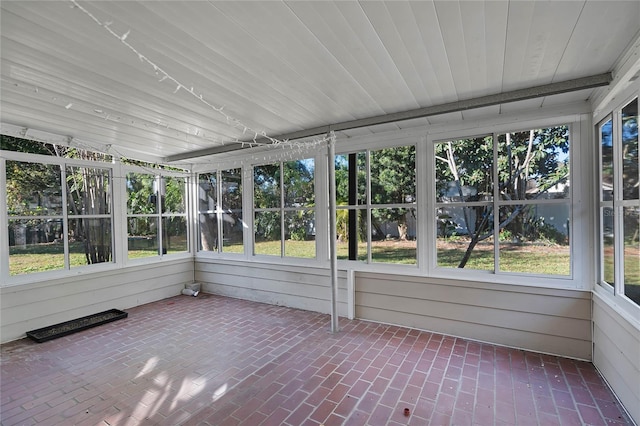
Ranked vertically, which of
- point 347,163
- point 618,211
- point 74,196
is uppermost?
point 347,163

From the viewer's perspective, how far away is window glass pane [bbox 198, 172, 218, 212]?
5.32m

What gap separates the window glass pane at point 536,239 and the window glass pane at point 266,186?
2990mm

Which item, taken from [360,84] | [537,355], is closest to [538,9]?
[360,84]

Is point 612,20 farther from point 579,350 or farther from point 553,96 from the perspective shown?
point 579,350

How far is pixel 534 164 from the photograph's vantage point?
2.98 m

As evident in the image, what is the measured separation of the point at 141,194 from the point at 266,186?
2.05 m

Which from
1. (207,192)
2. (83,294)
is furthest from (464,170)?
(83,294)

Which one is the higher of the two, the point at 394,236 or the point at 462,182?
the point at 462,182

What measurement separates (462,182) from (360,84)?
173 cm

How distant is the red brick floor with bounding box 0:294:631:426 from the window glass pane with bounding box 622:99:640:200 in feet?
4.95

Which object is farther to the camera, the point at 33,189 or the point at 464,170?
the point at 33,189

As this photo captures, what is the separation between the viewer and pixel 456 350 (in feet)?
9.57

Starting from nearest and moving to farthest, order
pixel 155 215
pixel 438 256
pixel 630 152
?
pixel 630 152, pixel 438 256, pixel 155 215

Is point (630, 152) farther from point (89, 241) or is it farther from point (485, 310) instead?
point (89, 241)
